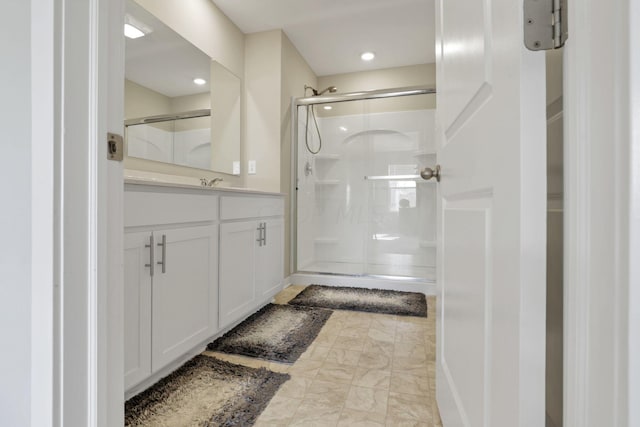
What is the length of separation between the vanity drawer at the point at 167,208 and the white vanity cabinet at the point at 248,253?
0.13 meters

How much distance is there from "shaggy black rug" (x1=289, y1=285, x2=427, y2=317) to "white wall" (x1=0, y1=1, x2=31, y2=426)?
1.82m

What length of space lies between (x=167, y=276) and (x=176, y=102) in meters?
1.31

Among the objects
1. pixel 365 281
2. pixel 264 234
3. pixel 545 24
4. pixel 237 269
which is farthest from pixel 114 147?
pixel 365 281

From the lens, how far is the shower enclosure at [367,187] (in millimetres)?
3213

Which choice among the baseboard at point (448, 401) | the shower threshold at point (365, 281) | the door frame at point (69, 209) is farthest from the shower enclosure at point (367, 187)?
the door frame at point (69, 209)

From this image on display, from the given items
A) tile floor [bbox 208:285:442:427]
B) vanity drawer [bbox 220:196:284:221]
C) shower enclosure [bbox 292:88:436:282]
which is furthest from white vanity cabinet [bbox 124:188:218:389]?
shower enclosure [bbox 292:88:436:282]

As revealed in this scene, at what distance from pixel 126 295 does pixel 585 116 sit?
53.1 inches

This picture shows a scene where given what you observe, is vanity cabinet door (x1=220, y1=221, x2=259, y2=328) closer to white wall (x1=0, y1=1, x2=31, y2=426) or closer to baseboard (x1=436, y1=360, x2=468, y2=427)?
white wall (x1=0, y1=1, x2=31, y2=426)

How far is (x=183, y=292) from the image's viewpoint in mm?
1374

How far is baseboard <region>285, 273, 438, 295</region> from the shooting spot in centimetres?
268

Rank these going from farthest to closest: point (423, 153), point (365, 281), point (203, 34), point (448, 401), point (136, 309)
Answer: point (423, 153)
point (365, 281)
point (203, 34)
point (136, 309)
point (448, 401)

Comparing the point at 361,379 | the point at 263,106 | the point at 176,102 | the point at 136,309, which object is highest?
the point at 263,106

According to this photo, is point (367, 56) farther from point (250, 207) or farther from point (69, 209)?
point (69, 209)

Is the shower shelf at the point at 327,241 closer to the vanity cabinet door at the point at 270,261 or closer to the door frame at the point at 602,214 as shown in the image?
the vanity cabinet door at the point at 270,261
